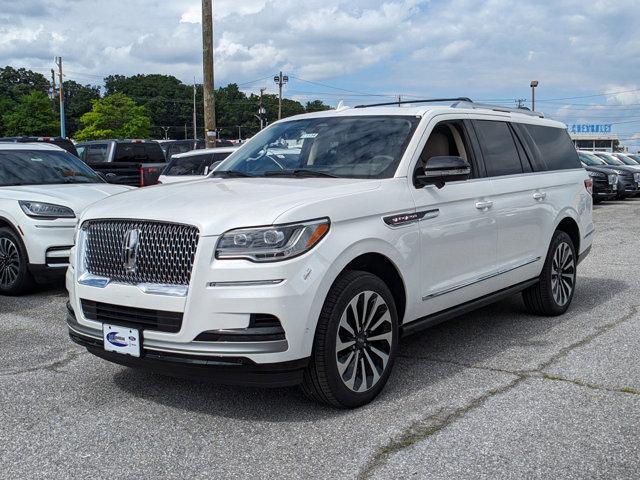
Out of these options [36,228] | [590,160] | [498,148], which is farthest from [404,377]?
[590,160]

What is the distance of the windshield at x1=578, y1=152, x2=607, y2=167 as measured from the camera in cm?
2588

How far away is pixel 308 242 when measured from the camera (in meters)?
4.08

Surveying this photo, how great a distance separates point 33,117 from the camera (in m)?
97.6

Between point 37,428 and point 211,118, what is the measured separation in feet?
48.0

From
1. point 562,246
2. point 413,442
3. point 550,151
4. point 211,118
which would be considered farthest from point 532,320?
point 211,118

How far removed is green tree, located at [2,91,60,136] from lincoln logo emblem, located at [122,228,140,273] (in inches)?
3909

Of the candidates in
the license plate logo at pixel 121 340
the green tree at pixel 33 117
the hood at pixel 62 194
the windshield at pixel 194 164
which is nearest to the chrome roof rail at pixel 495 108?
the license plate logo at pixel 121 340

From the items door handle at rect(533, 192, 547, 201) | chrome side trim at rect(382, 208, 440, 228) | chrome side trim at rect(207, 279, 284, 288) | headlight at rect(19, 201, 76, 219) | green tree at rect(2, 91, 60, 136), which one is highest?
green tree at rect(2, 91, 60, 136)

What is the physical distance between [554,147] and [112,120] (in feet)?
357

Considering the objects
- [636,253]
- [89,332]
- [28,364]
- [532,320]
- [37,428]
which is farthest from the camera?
[636,253]

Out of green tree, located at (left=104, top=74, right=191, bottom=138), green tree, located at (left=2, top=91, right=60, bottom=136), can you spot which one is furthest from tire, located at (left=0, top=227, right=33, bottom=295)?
green tree, located at (left=104, top=74, right=191, bottom=138)

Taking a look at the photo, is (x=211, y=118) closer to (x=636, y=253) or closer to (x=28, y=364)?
(x=636, y=253)

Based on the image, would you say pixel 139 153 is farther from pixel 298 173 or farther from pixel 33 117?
pixel 33 117

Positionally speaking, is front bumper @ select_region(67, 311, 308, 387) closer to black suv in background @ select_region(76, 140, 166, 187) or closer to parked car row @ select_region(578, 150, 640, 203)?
black suv in background @ select_region(76, 140, 166, 187)
